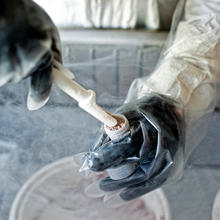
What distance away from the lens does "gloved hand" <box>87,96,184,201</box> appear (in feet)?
1.50

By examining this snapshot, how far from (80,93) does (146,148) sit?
166 mm

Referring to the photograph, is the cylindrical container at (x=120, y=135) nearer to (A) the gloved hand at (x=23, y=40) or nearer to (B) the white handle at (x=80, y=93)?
(B) the white handle at (x=80, y=93)

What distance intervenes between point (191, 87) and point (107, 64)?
35cm

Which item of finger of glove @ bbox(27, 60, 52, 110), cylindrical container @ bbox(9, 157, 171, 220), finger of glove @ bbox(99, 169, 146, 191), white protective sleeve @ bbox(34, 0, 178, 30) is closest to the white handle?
finger of glove @ bbox(27, 60, 52, 110)

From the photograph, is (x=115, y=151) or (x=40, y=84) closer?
(x=40, y=84)

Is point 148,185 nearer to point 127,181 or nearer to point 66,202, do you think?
point 127,181

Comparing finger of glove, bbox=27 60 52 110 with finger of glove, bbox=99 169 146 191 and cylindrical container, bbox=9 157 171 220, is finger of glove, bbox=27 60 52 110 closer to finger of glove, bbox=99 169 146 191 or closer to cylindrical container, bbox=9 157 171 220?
finger of glove, bbox=99 169 146 191

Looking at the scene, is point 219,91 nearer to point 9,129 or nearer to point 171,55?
point 171,55

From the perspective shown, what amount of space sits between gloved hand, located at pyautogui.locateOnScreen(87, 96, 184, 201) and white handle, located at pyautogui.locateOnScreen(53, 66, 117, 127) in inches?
2.6

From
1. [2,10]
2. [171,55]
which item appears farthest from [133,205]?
[2,10]

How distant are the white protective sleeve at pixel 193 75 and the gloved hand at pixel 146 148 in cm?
5

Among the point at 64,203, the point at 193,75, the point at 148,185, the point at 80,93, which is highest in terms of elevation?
the point at 80,93

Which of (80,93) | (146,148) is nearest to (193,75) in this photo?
(146,148)

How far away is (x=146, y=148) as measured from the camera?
0.46 meters
